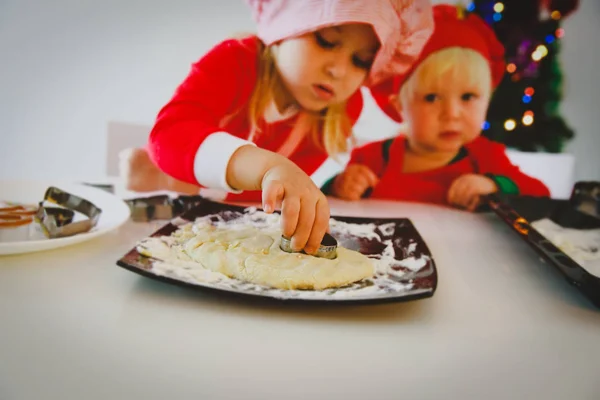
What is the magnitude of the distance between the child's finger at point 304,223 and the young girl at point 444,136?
340 millimetres

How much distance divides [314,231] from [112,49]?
40 cm

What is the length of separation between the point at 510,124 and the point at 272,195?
0.82m

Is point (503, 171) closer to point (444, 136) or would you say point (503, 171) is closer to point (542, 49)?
point (444, 136)

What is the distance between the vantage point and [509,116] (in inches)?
42.9

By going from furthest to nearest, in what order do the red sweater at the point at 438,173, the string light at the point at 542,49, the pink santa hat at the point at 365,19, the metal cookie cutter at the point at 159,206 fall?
the string light at the point at 542,49
the red sweater at the point at 438,173
the metal cookie cutter at the point at 159,206
the pink santa hat at the point at 365,19

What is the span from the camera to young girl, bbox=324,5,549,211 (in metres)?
0.89

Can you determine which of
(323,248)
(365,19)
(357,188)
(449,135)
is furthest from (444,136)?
(323,248)

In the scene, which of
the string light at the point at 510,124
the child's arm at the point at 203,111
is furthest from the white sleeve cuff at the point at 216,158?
the string light at the point at 510,124

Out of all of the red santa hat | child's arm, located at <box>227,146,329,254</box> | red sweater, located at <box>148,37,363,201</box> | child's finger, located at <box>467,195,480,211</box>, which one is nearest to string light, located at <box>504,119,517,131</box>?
the red santa hat

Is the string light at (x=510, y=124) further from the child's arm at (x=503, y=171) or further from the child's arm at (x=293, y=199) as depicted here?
the child's arm at (x=293, y=199)

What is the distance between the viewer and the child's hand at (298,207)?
47 centimetres

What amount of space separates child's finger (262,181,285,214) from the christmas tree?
2.32 feet

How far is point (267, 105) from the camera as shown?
64cm

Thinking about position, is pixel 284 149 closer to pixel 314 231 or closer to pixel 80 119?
pixel 314 231
